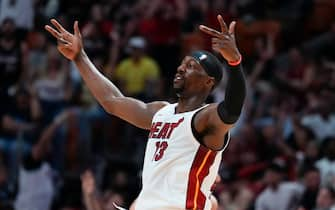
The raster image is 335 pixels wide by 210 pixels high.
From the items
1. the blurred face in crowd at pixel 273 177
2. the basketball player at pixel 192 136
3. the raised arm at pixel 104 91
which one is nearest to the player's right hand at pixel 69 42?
the raised arm at pixel 104 91

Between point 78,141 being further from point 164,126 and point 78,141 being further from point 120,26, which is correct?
point 164,126

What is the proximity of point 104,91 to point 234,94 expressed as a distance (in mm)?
1366

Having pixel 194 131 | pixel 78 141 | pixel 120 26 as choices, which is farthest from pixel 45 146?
pixel 194 131

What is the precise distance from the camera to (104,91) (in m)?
7.07

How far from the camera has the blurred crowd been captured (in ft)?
39.7

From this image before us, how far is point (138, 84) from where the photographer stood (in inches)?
559

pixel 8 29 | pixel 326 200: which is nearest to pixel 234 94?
pixel 326 200

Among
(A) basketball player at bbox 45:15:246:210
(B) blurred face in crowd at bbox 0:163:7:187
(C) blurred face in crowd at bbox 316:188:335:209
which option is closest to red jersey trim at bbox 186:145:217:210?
(A) basketball player at bbox 45:15:246:210

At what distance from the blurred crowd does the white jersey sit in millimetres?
4281

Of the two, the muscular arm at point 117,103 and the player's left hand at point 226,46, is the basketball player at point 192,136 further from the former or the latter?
the muscular arm at point 117,103

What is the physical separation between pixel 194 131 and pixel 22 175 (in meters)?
6.58

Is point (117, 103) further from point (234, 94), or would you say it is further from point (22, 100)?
point (22, 100)

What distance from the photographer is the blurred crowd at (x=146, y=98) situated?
12094 mm

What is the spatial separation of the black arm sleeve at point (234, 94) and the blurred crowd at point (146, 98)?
459 cm
